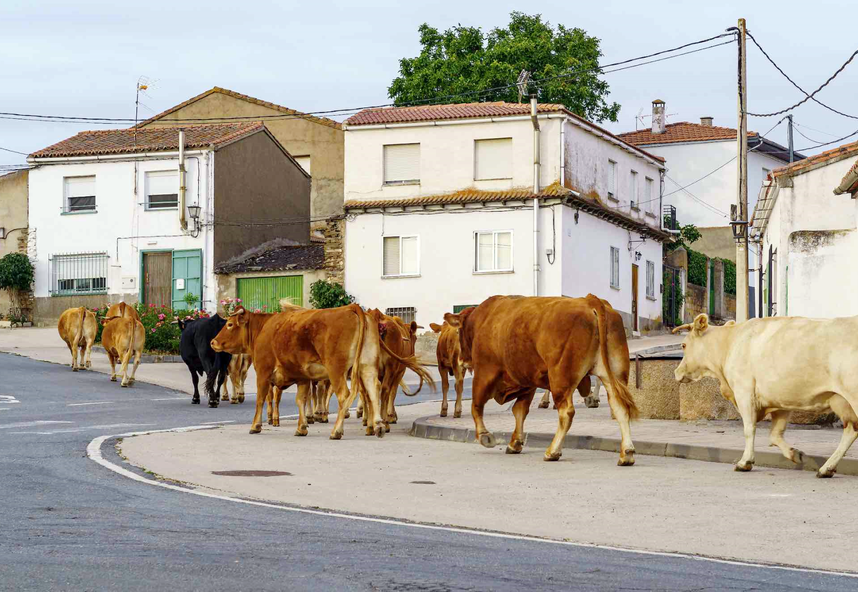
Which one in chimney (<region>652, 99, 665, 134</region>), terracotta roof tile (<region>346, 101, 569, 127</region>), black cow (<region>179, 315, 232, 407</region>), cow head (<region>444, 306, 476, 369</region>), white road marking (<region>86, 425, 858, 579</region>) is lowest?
white road marking (<region>86, 425, 858, 579</region>)

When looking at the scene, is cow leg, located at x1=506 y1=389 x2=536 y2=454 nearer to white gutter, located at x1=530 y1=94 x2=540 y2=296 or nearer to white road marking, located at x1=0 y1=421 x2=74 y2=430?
white road marking, located at x1=0 y1=421 x2=74 y2=430

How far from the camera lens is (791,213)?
98.9ft

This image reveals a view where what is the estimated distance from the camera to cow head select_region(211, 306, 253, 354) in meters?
19.3

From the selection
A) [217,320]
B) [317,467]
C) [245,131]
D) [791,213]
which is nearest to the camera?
[317,467]

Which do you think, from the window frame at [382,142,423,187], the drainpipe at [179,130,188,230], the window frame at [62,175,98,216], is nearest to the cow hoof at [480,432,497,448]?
the window frame at [382,142,423,187]

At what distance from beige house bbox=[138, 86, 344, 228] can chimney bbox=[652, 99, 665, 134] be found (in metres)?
21.0

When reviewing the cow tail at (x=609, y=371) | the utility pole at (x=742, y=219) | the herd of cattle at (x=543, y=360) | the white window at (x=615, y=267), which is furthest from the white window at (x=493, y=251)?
the cow tail at (x=609, y=371)

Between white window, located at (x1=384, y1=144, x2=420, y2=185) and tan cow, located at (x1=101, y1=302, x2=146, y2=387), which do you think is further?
white window, located at (x1=384, y1=144, x2=420, y2=185)

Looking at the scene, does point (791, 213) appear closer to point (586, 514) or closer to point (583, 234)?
point (583, 234)

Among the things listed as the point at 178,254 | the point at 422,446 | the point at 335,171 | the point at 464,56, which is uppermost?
the point at 464,56

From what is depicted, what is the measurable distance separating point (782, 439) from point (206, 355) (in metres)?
11.9

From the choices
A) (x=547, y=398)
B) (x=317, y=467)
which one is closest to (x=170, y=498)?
(x=317, y=467)

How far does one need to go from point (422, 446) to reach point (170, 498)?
18.7 ft

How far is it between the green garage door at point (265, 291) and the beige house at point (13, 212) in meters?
9.10
